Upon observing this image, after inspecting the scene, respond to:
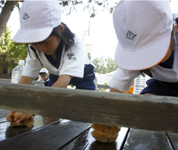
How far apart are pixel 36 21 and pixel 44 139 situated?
0.80m

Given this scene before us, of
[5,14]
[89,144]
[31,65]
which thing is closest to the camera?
[89,144]

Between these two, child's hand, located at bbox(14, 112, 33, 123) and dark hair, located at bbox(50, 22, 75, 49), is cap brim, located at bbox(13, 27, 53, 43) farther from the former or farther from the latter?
child's hand, located at bbox(14, 112, 33, 123)

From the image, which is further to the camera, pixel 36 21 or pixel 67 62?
pixel 67 62

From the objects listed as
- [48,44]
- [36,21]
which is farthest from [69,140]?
[36,21]

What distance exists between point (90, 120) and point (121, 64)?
22.0 inches

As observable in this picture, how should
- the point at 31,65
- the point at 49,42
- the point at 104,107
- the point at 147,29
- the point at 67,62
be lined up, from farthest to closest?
the point at 31,65
the point at 67,62
the point at 49,42
the point at 147,29
the point at 104,107

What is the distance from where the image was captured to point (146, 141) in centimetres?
107

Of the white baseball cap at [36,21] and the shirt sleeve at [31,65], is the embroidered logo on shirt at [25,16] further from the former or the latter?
the shirt sleeve at [31,65]

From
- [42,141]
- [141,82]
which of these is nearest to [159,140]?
[42,141]

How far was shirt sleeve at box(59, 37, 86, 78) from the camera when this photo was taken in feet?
4.67

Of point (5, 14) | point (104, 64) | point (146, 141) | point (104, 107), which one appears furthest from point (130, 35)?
point (104, 64)

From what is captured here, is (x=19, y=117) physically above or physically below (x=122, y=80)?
below

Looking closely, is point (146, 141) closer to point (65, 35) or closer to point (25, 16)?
point (65, 35)

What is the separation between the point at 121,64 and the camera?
99cm
